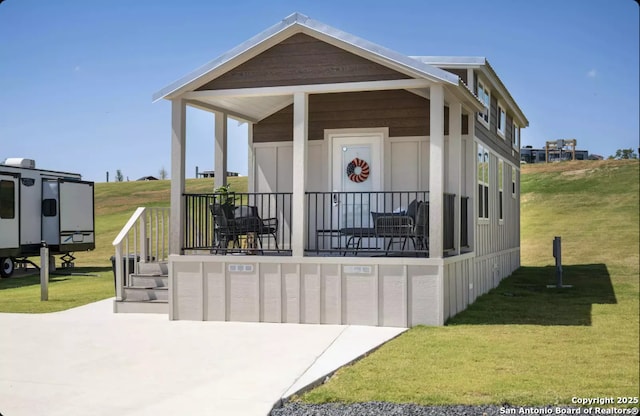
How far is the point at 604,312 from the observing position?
35.1ft

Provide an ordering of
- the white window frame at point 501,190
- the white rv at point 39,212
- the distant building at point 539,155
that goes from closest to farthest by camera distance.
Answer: the white window frame at point 501,190 → the white rv at point 39,212 → the distant building at point 539,155

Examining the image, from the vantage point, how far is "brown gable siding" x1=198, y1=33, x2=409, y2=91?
9273mm

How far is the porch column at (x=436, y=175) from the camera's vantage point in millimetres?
8961

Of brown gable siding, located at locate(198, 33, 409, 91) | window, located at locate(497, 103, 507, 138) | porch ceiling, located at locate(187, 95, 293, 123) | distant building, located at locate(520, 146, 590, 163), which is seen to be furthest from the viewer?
distant building, located at locate(520, 146, 590, 163)

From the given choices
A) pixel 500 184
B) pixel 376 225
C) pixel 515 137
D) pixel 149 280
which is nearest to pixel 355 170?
pixel 376 225

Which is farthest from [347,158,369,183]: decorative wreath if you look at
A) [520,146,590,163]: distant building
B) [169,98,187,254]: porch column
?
[520,146,590,163]: distant building

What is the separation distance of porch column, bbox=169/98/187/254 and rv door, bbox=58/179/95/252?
936cm

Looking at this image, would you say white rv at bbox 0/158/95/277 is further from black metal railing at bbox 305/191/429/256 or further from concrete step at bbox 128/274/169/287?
black metal railing at bbox 305/191/429/256

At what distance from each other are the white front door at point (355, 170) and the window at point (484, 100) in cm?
200

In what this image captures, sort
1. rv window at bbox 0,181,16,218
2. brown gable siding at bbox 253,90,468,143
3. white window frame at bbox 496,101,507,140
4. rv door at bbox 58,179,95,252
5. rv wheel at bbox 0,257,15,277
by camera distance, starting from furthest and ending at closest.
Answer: rv door at bbox 58,179,95,252 → rv wheel at bbox 0,257,15,277 → rv window at bbox 0,181,16,218 → white window frame at bbox 496,101,507,140 → brown gable siding at bbox 253,90,468,143

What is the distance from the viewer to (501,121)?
15289mm

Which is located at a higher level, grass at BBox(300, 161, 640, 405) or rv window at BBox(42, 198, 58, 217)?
rv window at BBox(42, 198, 58, 217)

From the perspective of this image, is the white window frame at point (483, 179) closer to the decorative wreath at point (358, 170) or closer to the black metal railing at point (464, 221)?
the black metal railing at point (464, 221)

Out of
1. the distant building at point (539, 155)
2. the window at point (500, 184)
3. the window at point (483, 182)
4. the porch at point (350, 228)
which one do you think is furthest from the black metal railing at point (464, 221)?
the distant building at point (539, 155)
